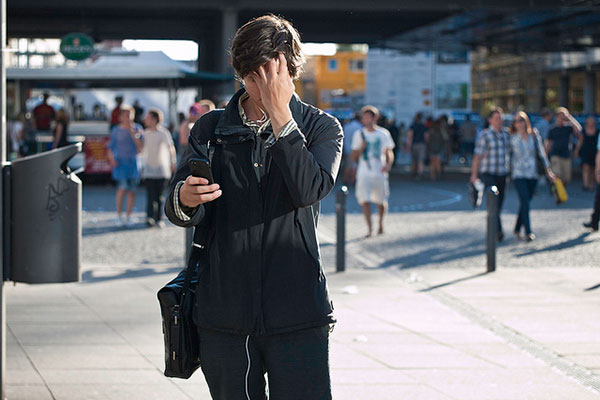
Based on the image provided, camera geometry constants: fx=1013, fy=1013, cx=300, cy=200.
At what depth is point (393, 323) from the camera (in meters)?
7.84

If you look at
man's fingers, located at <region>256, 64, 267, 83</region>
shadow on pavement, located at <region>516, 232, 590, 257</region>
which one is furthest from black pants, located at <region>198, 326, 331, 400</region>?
shadow on pavement, located at <region>516, 232, 590, 257</region>

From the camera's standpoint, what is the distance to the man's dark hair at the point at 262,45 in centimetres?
298

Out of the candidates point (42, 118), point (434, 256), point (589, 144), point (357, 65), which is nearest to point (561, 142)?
point (589, 144)

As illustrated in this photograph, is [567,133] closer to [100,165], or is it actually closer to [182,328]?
[100,165]

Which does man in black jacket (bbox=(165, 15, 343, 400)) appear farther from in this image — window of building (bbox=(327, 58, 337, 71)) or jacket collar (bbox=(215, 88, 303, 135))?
window of building (bbox=(327, 58, 337, 71))

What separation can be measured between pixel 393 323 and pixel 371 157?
21.5 feet

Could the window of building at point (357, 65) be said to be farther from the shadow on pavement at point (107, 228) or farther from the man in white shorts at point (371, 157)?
the man in white shorts at point (371, 157)

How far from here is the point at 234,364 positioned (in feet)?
10.3

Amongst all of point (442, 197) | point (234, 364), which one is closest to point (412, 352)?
point (234, 364)

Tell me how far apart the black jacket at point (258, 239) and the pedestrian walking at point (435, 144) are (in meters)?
25.1

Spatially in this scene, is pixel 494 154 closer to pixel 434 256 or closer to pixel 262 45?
pixel 434 256

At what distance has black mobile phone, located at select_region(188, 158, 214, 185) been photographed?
9.75ft

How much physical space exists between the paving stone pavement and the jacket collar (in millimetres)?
2830

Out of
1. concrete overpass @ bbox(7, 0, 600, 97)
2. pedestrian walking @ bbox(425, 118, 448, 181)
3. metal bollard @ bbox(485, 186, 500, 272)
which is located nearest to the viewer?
metal bollard @ bbox(485, 186, 500, 272)
